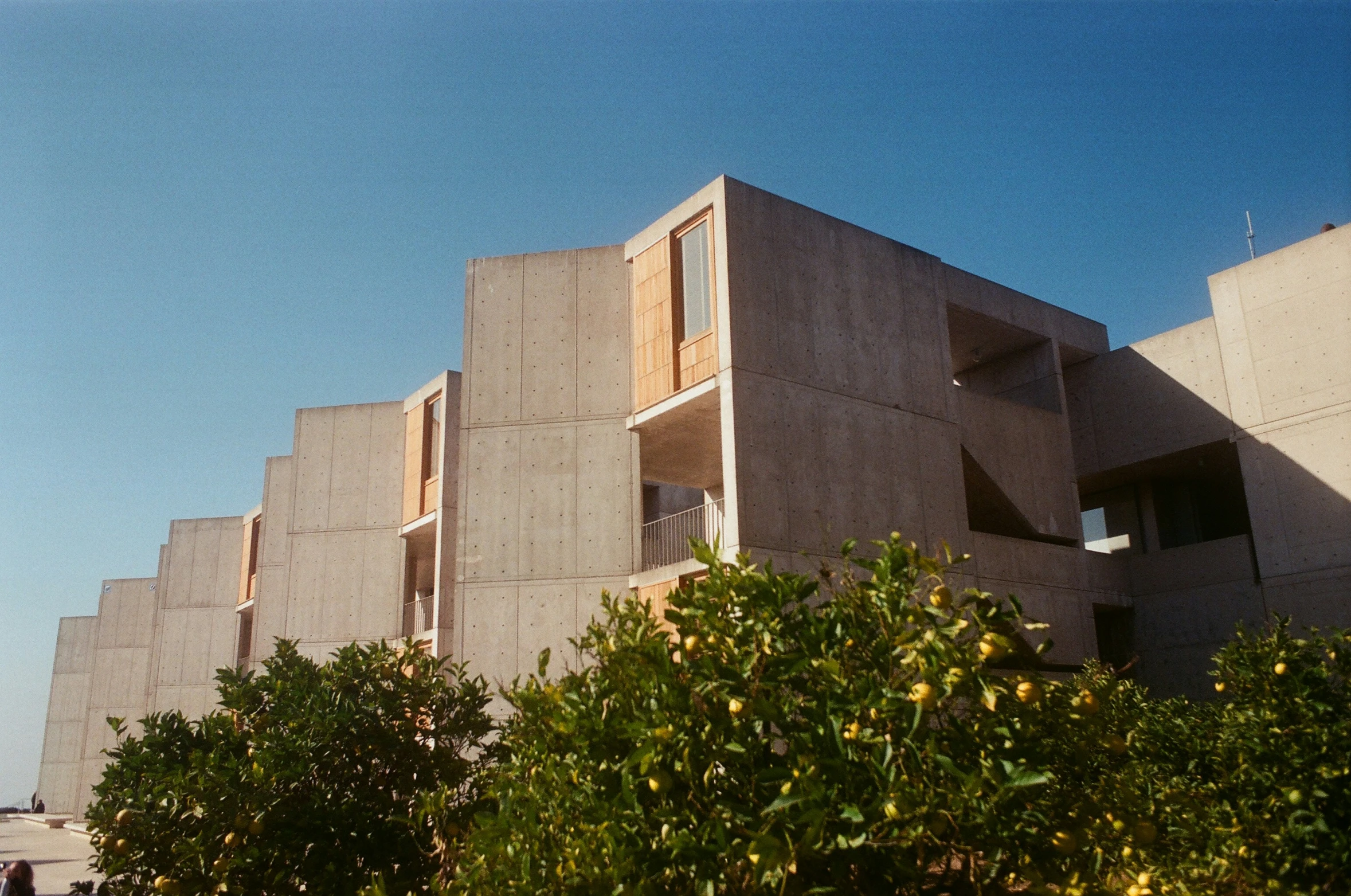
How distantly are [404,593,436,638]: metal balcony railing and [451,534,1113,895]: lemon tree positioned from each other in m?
22.6

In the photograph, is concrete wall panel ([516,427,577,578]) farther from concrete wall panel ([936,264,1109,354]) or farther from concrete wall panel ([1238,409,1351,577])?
concrete wall panel ([1238,409,1351,577])

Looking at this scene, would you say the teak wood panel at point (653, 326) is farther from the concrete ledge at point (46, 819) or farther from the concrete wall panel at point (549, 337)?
the concrete ledge at point (46, 819)

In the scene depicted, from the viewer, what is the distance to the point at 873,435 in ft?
62.0

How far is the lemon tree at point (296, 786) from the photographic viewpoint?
7.23 m

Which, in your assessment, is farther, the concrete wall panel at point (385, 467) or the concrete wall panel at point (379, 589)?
the concrete wall panel at point (385, 467)

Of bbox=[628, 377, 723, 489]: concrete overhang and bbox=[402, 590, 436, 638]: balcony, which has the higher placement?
bbox=[628, 377, 723, 489]: concrete overhang

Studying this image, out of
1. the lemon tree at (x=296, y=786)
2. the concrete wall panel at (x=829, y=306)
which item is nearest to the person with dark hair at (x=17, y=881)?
the lemon tree at (x=296, y=786)

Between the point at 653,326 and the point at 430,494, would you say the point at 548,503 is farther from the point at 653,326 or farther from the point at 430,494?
the point at 430,494

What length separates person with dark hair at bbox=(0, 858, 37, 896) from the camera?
8789mm

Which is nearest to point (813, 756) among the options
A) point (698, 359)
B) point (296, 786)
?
point (296, 786)

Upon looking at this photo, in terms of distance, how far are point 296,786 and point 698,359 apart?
11754 mm

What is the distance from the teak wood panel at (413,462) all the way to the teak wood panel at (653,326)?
32.4 feet

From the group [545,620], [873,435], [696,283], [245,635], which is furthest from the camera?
[245,635]

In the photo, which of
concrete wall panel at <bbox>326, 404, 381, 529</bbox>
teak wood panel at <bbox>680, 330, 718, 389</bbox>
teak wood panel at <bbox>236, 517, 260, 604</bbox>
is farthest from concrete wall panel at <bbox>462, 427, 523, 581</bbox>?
teak wood panel at <bbox>236, 517, 260, 604</bbox>
